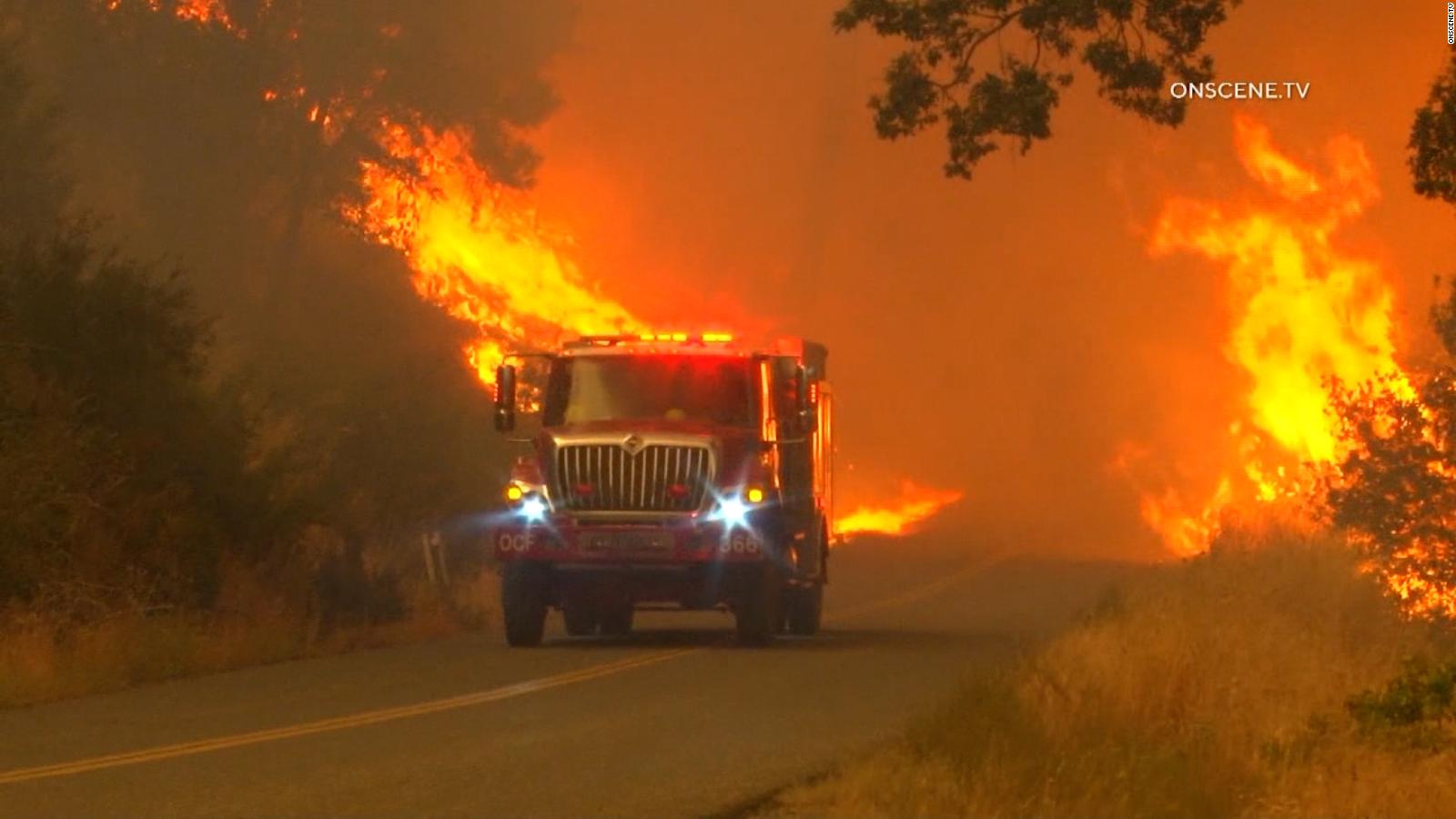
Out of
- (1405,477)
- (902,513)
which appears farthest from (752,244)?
(1405,477)

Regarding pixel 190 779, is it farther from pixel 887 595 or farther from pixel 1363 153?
pixel 1363 153

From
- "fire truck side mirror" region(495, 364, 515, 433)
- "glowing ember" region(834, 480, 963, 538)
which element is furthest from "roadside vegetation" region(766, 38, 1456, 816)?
"glowing ember" region(834, 480, 963, 538)

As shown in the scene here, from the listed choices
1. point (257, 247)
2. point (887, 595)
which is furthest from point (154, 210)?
point (887, 595)

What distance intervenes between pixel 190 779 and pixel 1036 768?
4849 millimetres

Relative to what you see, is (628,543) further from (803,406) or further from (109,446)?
(109,446)

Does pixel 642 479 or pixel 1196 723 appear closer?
pixel 1196 723

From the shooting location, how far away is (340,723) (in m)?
16.5

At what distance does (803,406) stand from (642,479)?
2.15 m

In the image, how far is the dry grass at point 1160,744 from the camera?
12141 mm

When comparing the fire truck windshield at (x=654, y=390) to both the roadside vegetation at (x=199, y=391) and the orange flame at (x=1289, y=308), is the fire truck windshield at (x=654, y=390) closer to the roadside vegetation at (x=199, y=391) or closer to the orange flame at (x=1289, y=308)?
the roadside vegetation at (x=199, y=391)

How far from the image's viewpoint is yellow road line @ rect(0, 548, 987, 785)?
1381 cm

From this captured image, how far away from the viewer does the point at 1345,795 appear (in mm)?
12391

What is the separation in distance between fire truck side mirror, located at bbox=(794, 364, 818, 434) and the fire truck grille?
1.55 m

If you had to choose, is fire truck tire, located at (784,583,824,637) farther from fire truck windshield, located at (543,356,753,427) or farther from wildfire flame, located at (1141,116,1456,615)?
wildfire flame, located at (1141,116,1456,615)
